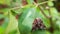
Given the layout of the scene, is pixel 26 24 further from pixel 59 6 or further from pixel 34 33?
pixel 59 6

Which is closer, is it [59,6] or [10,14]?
[10,14]

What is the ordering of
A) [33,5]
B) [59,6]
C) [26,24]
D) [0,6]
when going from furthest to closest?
1. [59,6]
2. [0,6]
3. [33,5]
4. [26,24]

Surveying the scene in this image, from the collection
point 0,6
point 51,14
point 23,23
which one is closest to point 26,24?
point 23,23

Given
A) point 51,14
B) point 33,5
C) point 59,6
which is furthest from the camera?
point 59,6

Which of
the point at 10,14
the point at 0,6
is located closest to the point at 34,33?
the point at 10,14

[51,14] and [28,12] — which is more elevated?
[28,12]

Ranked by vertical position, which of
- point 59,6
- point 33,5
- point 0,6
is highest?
point 33,5

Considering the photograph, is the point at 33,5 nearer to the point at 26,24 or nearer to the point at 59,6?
the point at 26,24
